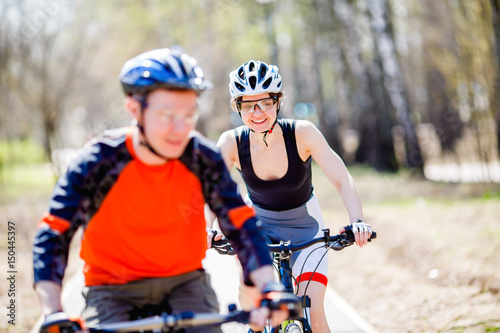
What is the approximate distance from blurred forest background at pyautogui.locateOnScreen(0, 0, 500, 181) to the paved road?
198 inches

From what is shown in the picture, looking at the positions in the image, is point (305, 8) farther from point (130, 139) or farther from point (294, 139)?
point (130, 139)

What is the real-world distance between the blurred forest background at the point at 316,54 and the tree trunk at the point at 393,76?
0.03m

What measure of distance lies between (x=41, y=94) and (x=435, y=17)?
53.1ft

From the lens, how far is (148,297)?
2646 mm

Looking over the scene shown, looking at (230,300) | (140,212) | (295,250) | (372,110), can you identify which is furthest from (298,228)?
(372,110)

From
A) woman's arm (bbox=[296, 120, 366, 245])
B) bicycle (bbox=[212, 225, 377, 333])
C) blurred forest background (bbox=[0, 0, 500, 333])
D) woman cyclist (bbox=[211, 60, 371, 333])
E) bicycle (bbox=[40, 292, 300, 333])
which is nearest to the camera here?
bicycle (bbox=[40, 292, 300, 333])

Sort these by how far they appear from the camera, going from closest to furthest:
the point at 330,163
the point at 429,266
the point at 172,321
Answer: the point at 172,321 < the point at 330,163 < the point at 429,266

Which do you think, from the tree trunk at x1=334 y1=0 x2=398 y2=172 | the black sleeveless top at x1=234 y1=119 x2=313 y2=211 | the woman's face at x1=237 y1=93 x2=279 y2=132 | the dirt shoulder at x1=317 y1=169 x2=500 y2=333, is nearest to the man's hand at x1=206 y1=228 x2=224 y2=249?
the black sleeveless top at x1=234 y1=119 x2=313 y2=211

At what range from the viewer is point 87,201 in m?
2.48

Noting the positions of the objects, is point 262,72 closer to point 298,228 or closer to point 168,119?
point 298,228

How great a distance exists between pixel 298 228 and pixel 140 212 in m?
1.86

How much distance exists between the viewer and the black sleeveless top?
4.06m

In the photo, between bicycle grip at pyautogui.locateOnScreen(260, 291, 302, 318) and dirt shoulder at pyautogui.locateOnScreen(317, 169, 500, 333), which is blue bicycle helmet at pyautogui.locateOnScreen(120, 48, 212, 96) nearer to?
bicycle grip at pyautogui.locateOnScreen(260, 291, 302, 318)

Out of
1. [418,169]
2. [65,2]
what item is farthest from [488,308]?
[65,2]
